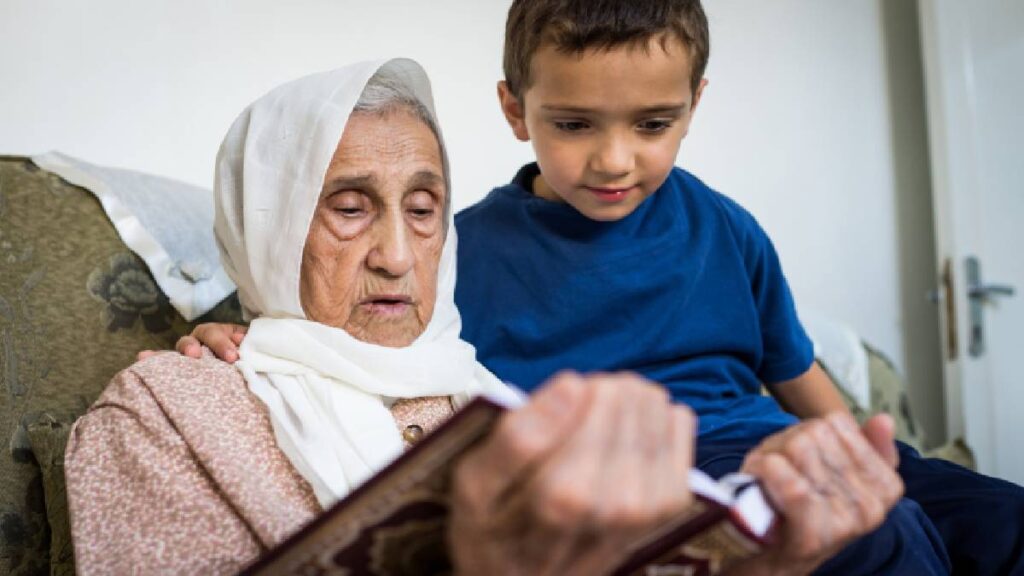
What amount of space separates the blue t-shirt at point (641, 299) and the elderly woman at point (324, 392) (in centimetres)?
16

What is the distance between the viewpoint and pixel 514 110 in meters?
1.77

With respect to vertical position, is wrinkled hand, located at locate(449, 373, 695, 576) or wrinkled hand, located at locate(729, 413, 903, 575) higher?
wrinkled hand, located at locate(449, 373, 695, 576)

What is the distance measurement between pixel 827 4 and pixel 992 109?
0.67 meters

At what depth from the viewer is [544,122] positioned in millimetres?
1621

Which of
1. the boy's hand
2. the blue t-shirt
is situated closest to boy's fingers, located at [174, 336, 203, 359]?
the boy's hand

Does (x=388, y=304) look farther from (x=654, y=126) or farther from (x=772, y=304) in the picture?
(x=772, y=304)

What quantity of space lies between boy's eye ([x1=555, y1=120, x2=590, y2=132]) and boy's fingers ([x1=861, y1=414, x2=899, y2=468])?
72 centimetres

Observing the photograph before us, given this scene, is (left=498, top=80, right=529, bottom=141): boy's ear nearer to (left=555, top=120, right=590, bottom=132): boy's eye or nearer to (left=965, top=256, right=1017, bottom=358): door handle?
(left=555, top=120, right=590, bottom=132): boy's eye

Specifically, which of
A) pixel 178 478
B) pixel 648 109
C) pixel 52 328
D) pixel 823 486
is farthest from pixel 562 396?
pixel 52 328

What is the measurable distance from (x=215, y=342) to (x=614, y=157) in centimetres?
63

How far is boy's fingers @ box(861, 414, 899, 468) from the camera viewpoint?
1.02m

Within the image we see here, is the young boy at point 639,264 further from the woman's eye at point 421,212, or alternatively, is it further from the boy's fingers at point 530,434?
the boy's fingers at point 530,434

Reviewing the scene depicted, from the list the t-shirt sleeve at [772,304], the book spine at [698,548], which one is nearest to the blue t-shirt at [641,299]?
the t-shirt sleeve at [772,304]

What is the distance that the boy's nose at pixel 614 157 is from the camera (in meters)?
1.55
